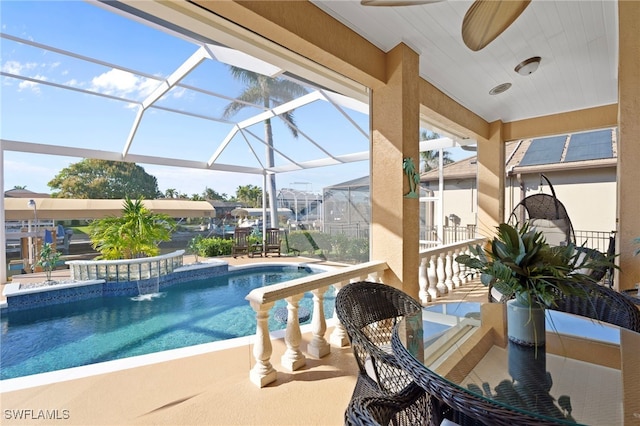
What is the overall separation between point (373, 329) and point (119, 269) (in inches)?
256

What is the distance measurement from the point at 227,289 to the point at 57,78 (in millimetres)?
4829

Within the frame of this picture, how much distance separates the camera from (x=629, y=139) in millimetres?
2191

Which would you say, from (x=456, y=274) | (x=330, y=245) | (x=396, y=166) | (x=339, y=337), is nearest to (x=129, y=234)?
(x=330, y=245)

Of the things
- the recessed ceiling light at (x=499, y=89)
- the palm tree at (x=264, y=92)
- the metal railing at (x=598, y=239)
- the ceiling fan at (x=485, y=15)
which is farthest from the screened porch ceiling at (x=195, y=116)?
the metal railing at (x=598, y=239)

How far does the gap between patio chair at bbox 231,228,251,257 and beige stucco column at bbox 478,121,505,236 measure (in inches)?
279

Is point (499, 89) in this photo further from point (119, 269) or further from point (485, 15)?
point (119, 269)

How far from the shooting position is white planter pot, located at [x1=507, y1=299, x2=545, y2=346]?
1252mm

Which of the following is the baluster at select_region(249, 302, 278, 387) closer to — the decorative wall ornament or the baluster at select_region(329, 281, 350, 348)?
the baluster at select_region(329, 281, 350, 348)

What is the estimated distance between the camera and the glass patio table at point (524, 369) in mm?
881

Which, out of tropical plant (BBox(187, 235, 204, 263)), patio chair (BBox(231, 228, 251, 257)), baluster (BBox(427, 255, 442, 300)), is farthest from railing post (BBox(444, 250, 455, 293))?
A: tropical plant (BBox(187, 235, 204, 263))

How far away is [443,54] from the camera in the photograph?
3.02m

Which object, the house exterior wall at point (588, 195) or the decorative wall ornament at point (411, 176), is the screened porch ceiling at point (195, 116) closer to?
the decorative wall ornament at point (411, 176)

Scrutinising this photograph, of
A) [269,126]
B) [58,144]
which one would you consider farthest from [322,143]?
[58,144]

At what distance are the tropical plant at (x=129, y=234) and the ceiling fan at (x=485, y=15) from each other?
720cm
